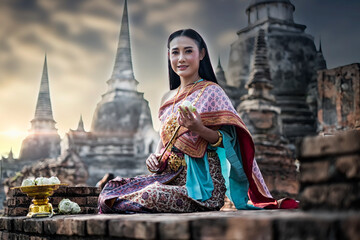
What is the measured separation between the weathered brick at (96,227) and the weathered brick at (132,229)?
0.24 feet

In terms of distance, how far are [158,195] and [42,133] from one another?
29.6 m

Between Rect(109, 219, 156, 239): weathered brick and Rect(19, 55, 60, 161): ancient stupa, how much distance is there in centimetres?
2994

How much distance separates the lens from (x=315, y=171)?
5.34ft

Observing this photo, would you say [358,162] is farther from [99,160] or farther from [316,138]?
[99,160]

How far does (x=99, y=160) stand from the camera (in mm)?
23969

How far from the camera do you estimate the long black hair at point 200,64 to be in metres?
3.59

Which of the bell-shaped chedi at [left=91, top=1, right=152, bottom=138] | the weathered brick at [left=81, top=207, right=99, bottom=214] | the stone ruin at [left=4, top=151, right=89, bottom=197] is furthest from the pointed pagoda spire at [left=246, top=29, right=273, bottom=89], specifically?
the bell-shaped chedi at [left=91, top=1, right=152, bottom=138]

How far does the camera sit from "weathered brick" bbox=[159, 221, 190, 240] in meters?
1.73

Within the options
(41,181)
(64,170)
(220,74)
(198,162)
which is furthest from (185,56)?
(220,74)

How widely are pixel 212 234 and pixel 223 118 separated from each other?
1735mm

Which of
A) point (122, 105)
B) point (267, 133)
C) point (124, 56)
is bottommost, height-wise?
point (267, 133)

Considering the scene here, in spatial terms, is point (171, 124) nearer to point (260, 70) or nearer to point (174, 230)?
point (174, 230)

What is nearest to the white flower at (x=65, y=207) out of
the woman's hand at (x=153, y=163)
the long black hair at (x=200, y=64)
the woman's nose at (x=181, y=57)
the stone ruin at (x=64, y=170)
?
the woman's hand at (x=153, y=163)

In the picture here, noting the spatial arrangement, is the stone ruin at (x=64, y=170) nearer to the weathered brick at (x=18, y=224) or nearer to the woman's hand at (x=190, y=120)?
the weathered brick at (x=18, y=224)
